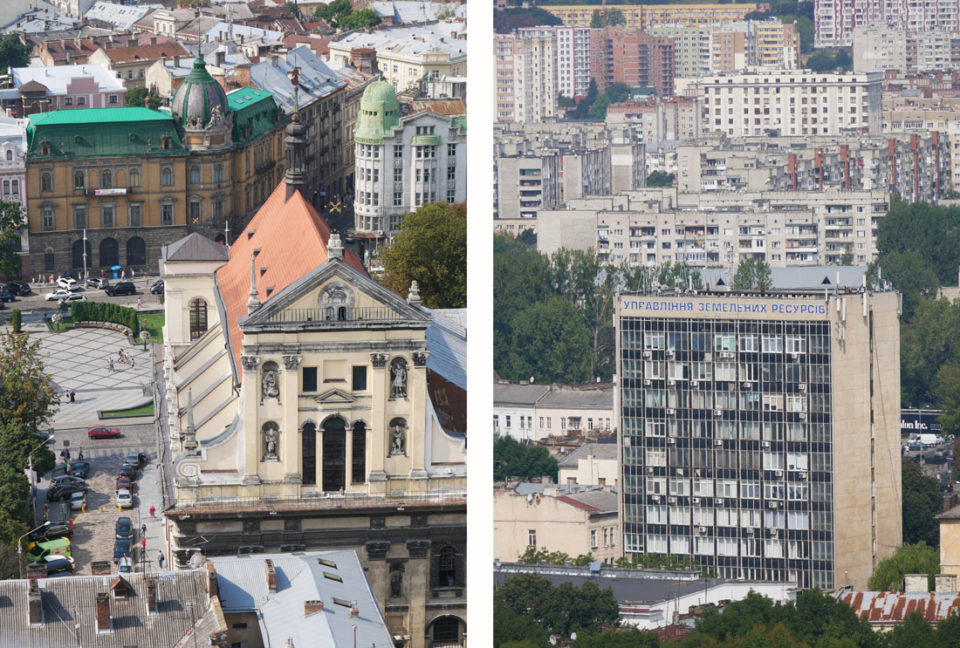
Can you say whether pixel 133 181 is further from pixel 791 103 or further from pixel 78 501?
pixel 791 103

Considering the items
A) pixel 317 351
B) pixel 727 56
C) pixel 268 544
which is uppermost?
pixel 727 56

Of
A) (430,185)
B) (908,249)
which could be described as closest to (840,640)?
(430,185)

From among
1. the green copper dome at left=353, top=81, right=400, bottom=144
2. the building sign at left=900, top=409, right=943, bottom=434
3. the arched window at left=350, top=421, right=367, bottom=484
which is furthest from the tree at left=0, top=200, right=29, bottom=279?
the building sign at left=900, top=409, right=943, bottom=434

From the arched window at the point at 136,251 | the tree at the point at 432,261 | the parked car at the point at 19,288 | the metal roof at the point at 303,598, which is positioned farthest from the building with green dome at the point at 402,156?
the metal roof at the point at 303,598

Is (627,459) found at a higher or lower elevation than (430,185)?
lower

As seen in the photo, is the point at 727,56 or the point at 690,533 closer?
the point at 690,533

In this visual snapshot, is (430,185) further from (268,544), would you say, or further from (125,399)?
(268,544)
